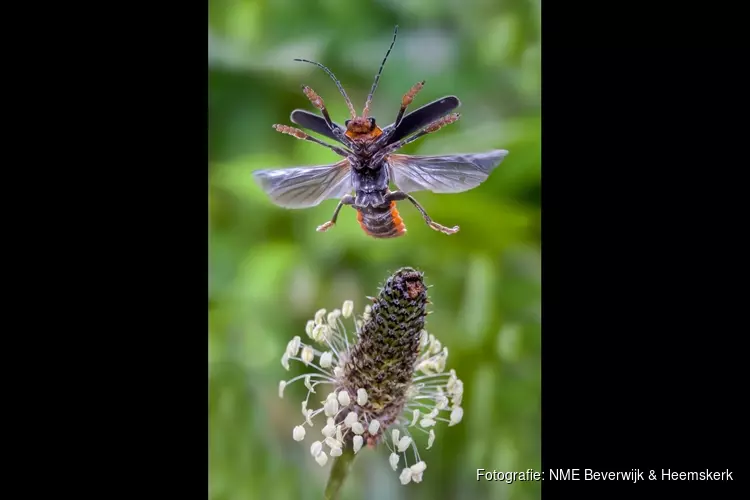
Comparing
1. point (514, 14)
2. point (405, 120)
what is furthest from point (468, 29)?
point (405, 120)

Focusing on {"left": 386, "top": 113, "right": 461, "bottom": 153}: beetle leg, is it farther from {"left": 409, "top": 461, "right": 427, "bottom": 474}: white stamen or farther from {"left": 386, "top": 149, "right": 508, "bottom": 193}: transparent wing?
{"left": 409, "top": 461, "right": 427, "bottom": 474}: white stamen

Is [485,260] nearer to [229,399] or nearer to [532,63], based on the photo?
[532,63]

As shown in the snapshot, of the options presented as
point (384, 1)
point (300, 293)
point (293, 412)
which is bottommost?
point (293, 412)

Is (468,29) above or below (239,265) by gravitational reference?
above

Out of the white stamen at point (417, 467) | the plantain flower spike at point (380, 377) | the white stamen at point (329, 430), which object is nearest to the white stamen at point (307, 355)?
the plantain flower spike at point (380, 377)

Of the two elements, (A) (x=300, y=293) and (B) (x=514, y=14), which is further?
(A) (x=300, y=293)

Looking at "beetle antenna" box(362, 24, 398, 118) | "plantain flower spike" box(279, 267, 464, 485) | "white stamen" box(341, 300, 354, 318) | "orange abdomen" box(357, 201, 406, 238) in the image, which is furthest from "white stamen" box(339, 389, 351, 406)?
"beetle antenna" box(362, 24, 398, 118)

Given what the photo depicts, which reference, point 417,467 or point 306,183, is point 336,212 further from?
point 417,467
